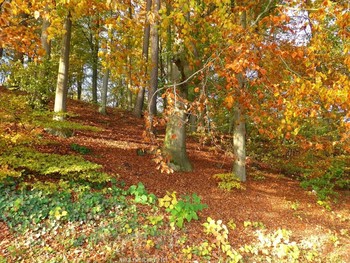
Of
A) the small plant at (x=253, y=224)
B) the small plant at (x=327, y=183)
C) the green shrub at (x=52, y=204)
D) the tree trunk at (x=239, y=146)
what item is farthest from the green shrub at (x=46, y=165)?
the small plant at (x=327, y=183)

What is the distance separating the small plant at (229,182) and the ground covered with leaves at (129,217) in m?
0.05

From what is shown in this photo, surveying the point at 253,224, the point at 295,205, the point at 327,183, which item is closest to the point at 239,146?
the point at 295,205

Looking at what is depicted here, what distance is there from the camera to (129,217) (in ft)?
18.8

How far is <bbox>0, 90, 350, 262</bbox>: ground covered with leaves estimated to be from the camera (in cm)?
492

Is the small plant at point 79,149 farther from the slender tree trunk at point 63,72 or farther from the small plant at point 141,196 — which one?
the small plant at point 141,196

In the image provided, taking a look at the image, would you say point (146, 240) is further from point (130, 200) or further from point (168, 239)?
point (130, 200)

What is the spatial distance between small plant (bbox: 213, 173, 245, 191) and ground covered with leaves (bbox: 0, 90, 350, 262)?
0.15ft

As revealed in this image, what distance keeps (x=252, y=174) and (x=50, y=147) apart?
7.56 meters

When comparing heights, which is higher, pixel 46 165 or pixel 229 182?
pixel 46 165

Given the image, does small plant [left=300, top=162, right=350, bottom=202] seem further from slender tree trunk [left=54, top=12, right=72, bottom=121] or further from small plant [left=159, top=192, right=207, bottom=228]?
slender tree trunk [left=54, top=12, right=72, bottom=121]

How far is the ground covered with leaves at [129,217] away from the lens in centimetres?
492

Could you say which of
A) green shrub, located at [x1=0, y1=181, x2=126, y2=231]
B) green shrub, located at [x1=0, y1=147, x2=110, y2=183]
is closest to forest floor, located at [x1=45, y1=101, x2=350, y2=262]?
green shrub, located at [x1=0, y1=147, x2=110, y2=183]

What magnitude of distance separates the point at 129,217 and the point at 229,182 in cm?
411

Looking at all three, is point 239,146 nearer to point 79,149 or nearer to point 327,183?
point 327,183
